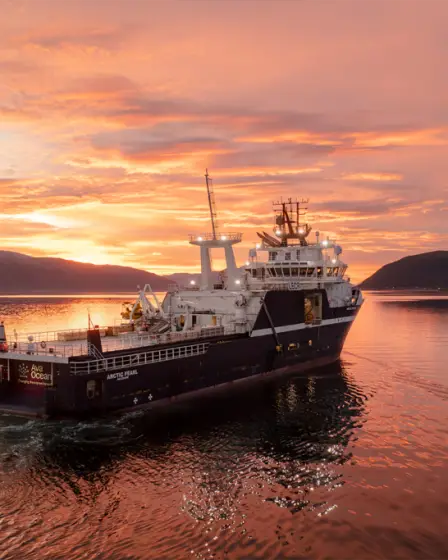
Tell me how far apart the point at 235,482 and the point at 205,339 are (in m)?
15.6

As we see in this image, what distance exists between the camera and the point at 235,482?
71.7ft

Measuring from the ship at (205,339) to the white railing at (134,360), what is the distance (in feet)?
0.23

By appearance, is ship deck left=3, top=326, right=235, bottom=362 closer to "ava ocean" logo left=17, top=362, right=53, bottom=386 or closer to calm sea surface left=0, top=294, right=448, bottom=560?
"ava ocean" logo left=17, top=362, right=53, bottom=386

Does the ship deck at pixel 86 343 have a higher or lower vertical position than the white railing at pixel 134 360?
higher

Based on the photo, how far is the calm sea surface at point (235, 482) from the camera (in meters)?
17.1

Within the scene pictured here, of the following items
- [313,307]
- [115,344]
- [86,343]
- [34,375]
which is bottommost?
[34,375]

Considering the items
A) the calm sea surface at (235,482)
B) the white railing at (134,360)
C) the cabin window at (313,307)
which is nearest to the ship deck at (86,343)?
the white railing at (134,360)

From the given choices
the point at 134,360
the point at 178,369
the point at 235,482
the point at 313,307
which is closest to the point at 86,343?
the point at 134,360

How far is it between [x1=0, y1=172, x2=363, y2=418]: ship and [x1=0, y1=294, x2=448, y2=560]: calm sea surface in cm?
192

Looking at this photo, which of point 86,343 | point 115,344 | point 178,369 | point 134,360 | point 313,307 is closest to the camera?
point 134,360

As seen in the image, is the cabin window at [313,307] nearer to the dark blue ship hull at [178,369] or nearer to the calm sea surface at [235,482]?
the dark blue ship hull at [178,369]

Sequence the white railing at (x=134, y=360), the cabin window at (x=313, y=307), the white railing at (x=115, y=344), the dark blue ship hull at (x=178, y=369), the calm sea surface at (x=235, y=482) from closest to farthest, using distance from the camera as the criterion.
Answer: the calm sea surface at (x=235, y=482)
the white railing at (x=134, y=360)
the dark blue ship hull at (x=178, y=369)
the white railing at (x=115, y=344)
the cabin window at (x=313, y=307)

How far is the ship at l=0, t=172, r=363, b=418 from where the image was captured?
96.7ft

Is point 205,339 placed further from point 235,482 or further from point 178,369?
point 235,482
